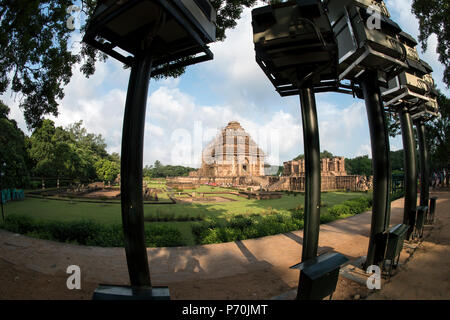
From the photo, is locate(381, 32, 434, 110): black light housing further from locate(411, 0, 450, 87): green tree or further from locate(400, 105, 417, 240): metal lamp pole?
locate(411, 0, 450, 87): green tree

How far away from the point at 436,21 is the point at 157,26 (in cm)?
1002

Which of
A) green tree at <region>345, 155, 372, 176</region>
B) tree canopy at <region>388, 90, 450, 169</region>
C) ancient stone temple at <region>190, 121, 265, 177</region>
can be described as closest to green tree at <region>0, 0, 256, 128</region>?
tree canopy at <region>388, 90, 450, 169</region>

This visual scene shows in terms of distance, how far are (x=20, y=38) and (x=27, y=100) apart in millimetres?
1557

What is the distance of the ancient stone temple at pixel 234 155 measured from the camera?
153ft

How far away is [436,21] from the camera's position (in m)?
7.10

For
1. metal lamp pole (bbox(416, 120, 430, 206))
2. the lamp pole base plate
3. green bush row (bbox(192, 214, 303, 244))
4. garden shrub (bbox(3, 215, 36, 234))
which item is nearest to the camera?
the lamp pole base plate

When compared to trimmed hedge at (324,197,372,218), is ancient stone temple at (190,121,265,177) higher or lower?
higher

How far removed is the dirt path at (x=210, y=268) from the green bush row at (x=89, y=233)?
32 cm

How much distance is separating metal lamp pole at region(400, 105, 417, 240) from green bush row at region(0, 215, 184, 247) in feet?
18.2

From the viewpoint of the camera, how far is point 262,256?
194 inches

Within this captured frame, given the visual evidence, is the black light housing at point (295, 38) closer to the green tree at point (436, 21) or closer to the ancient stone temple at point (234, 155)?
the green tree at point (436, 21)

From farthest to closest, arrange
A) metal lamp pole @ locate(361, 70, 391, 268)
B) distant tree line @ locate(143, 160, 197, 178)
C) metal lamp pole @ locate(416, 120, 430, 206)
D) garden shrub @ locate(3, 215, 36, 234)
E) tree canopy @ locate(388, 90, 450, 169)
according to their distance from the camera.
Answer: distant tree line @ locate(143, 160, 197, 178) → tree canopy @ locate(388, 90, 450, 169) → garden shrub @ locate(3, 215, 36, 234) → metal lamp pole @ locate(416, 120, 430, 206) → metal lamp pole @ locate(361, 70, 391, 268)

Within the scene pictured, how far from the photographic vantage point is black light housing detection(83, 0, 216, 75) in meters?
1.72
